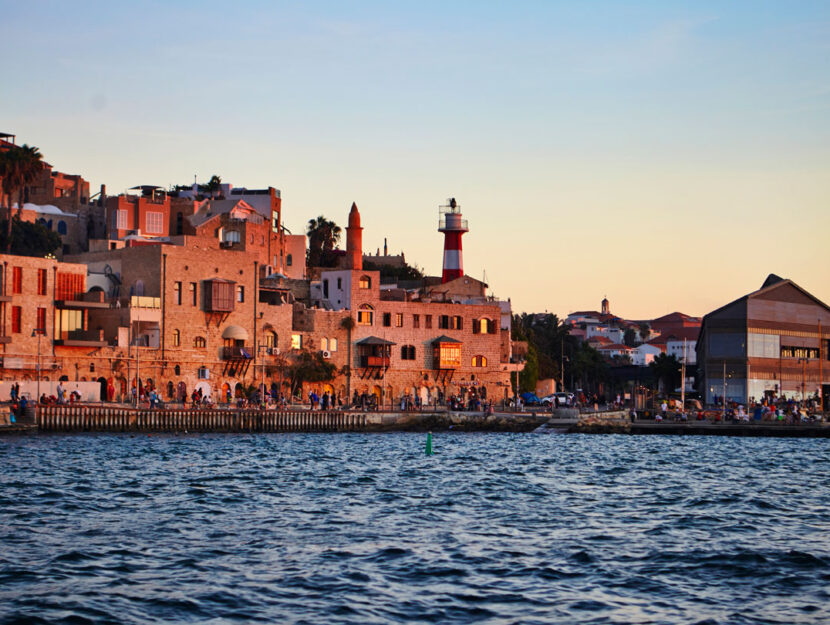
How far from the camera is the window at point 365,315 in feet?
252

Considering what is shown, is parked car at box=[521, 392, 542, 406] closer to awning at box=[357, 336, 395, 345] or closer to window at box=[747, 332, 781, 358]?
awning at box=[357, 336, 395, 345]

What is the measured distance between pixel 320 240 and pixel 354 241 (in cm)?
2228

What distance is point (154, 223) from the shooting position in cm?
8994

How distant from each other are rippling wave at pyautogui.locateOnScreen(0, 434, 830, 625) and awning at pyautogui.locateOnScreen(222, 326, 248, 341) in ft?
88.7

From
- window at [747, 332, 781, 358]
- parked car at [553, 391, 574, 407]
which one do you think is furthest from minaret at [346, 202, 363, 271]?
window at [747, 332, 781, 358]

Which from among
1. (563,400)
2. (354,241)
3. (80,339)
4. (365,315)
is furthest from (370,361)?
(80,339)

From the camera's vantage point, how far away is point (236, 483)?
33.2m

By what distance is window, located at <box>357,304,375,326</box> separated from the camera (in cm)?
7694

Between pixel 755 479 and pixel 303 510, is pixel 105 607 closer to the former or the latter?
pixel 303 510

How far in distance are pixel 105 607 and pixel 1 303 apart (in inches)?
1766

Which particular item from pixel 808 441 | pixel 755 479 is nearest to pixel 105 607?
pixel 755 479

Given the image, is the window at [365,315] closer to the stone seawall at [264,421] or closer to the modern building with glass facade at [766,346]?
the stone seawall at [264,421]

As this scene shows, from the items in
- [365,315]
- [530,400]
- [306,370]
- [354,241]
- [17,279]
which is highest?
[354,241]

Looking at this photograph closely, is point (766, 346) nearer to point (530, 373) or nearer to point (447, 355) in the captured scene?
point (530, 373)
